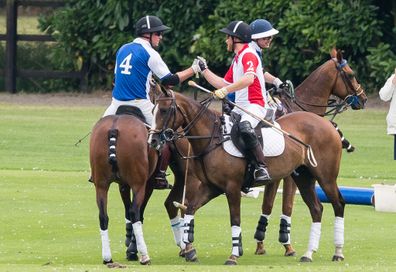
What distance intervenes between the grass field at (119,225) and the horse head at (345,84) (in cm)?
158

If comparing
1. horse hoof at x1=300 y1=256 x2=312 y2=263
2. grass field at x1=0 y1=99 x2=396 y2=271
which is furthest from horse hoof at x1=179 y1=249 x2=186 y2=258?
horse hoof at x1=300 y1=256 x2=312 y2=263

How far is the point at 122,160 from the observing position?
13.8m

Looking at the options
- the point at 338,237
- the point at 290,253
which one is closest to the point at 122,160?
the point at 290,253

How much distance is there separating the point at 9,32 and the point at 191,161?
23.4 metres

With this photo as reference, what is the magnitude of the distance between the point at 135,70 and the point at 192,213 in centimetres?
167

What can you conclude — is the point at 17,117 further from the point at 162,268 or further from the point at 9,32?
the point at 162,268

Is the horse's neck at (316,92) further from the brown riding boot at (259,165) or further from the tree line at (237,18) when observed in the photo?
the tree line at (237,18)

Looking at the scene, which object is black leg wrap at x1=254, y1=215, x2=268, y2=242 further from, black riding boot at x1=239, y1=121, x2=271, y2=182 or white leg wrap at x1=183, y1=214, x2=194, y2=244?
white leg wrap at x1=183, y1=214, x2=194, y2=244

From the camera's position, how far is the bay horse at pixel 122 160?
44.9 ft

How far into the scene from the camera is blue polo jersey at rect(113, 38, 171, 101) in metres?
14.4

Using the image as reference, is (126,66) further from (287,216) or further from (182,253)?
(287,216)

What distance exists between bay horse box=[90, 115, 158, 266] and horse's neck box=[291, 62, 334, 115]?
3227 mm

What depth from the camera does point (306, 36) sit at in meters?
32.7

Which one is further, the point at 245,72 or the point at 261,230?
the point at 261,230
